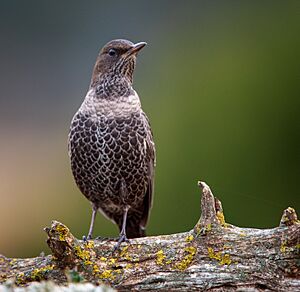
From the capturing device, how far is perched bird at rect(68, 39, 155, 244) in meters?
7.21

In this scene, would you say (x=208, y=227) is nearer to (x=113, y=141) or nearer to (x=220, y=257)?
(x=220, y=257)

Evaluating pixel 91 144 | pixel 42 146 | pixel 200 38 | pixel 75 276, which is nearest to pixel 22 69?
pixel 42 146

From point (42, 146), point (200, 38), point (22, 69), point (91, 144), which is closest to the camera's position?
point (91, 144)

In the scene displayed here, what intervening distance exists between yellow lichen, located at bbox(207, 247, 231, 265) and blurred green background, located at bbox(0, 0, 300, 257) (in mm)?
3421

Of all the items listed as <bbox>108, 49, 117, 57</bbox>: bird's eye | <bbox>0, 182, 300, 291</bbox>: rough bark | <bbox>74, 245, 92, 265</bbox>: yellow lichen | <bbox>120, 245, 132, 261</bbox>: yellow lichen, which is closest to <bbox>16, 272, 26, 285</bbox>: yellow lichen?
<bbox>0, 182, 300, 291</bbox>: rough bark

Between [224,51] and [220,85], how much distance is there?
116cm

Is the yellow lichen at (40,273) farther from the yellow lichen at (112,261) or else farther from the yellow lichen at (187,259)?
the yellow lichen at (187,259)

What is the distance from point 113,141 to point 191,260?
1403mm

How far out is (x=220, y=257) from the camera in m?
6.09

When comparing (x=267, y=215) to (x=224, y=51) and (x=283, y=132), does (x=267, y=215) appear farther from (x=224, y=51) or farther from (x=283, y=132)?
(x=224, y=51)

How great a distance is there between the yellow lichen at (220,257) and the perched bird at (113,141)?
1.05 m

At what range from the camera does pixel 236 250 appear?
6109 mm

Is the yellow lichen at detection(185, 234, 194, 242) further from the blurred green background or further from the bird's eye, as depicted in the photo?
the blurred green background

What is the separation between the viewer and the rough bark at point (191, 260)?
594 cm
